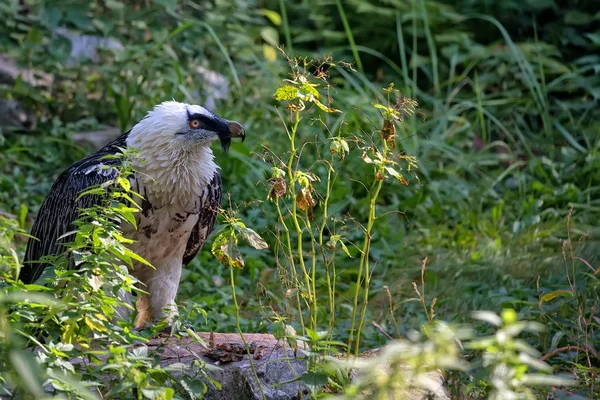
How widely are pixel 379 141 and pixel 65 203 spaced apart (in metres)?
1.72

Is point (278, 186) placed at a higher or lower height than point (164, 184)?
higher

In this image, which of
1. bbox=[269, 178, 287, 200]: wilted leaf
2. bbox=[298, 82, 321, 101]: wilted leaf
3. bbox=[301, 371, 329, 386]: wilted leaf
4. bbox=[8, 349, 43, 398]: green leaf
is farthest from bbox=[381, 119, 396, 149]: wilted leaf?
bbox=[8, 349, 43, 398]: green leaf

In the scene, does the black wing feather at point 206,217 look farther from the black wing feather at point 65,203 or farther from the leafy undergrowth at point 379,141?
the black wing feather at point 65,203

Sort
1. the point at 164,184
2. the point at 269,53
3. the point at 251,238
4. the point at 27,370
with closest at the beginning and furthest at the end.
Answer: the point at 27,370, the point at 251,238, the point at 164,184, the point at 269,53

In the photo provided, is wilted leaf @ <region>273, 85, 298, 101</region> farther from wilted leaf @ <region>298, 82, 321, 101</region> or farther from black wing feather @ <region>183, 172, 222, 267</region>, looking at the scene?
black wing feather @ <region>183, 172, 222, 267</region>

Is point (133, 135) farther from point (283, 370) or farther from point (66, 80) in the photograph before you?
point (66, 80)

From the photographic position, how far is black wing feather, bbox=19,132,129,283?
4414mm

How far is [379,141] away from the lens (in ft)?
16.8

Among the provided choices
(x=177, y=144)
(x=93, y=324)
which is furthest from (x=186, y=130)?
(x=93, y=324)

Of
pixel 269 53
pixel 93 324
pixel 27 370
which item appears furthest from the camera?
pixel 269 53

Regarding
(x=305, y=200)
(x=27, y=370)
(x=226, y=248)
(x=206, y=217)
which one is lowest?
(x=206, y=217)

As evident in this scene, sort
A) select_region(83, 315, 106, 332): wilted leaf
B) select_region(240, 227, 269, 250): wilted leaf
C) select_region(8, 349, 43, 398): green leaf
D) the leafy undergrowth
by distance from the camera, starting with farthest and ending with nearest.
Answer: the leafy undergrowth < select_region(240, 227, 269, 250): wilted leaf < select_region(83, 315, 106, 332): wilted leaf < select_region(8, 349, 43, 398): green leaf

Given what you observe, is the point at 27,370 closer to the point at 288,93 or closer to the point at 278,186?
the point at 278,186

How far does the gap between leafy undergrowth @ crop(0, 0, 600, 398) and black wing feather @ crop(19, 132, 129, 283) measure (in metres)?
0.89
